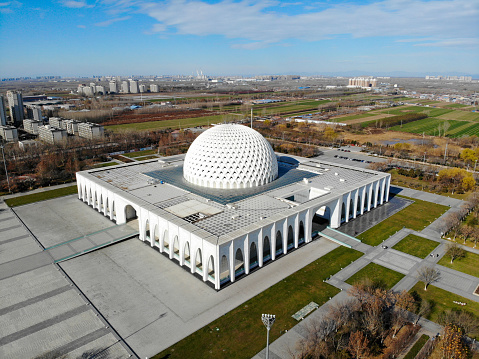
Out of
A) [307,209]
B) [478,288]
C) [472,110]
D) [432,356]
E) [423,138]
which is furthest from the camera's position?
[472,110]

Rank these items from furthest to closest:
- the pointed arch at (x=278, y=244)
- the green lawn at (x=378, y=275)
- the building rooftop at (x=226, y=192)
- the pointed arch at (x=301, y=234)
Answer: the pointed arch at (x=301, y=234) < the pointed arch at (x=278, y=244) < the building rooftop at (x=226, y=192) < the green lawn at (x=378, y=275)

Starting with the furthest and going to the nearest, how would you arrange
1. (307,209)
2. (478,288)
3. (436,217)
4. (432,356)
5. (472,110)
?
(472,110), (436,217), (307,209), (478,288), (432,356)

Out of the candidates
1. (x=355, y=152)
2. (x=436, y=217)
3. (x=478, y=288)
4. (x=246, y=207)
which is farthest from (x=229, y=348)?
(x=355, y=152)

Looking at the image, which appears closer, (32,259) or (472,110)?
(32,259)

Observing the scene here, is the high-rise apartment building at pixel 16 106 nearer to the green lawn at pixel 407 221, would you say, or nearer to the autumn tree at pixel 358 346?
the green lawn at pixel 407 221

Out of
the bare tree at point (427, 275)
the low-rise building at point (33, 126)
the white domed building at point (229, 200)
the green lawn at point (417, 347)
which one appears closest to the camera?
the green lawn at point (417, 347)

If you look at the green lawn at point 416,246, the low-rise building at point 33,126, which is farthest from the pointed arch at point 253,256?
the low-rise building at point 33,126

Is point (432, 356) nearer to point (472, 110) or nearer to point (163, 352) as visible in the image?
point (163, 352)
